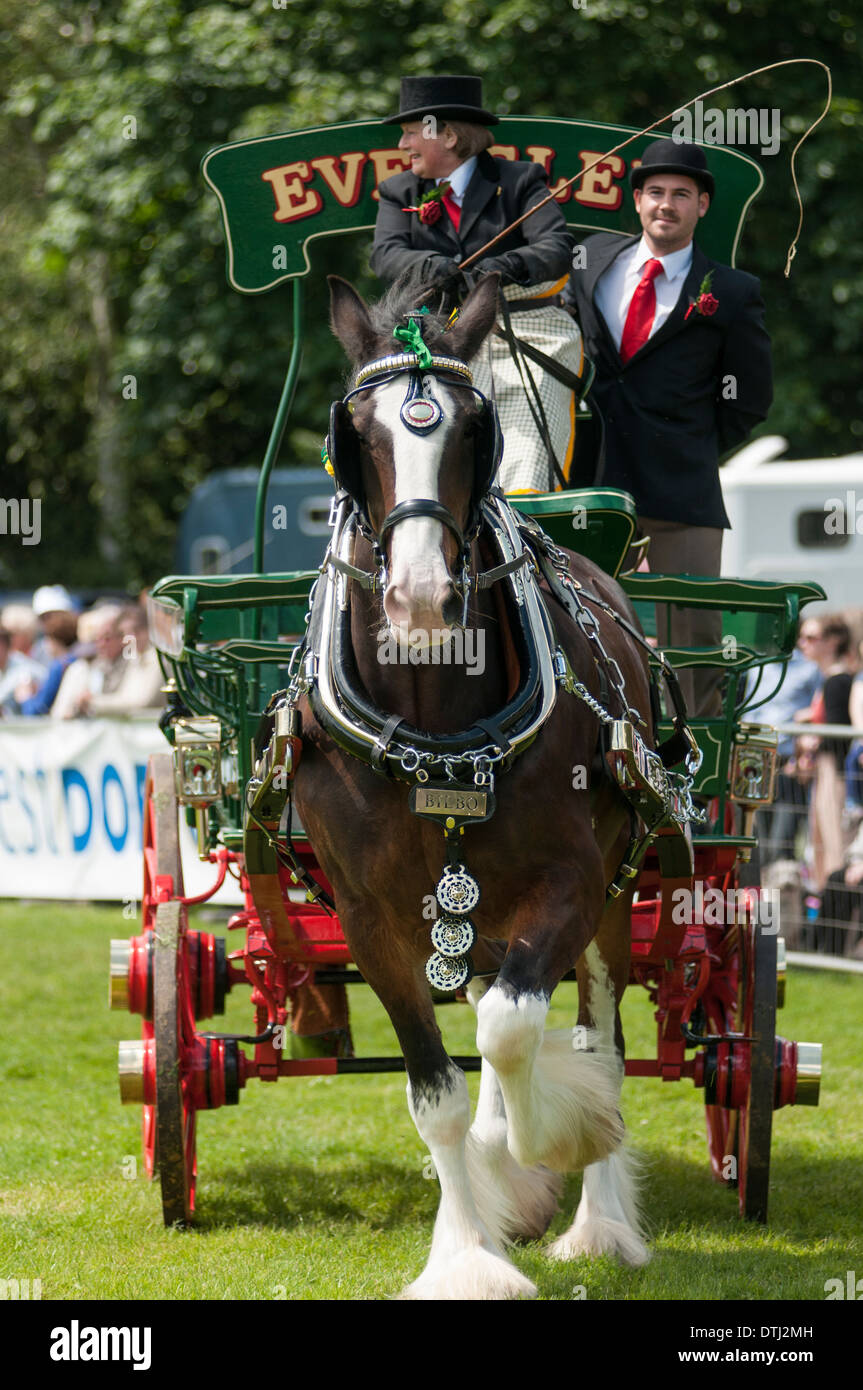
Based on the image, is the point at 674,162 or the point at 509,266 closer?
the point at 509,266

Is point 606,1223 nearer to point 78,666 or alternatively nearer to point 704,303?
point 704,303

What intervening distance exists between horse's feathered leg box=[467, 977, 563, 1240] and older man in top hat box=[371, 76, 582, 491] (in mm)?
1687

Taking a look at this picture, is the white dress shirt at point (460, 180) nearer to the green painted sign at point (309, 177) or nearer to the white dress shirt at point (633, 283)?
the green painted sign at point (309, 177)

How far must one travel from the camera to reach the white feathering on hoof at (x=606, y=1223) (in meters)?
4.70

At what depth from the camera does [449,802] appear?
3744mm

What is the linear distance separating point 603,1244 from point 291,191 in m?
3.48

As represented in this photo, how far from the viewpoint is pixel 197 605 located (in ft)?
15.5

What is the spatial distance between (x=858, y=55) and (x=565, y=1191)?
1207cm

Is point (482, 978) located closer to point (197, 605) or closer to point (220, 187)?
point (197, 605)

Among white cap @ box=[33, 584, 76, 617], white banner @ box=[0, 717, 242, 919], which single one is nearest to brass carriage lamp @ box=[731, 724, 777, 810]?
white banner @ box=[0, 717, 242, 919]

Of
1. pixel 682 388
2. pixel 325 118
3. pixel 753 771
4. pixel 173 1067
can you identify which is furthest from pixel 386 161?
pixel 325 118

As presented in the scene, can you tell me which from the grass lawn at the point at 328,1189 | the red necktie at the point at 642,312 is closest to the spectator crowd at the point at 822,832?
the grass lawn at the point at 328,1189

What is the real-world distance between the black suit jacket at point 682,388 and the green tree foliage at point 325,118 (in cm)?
691

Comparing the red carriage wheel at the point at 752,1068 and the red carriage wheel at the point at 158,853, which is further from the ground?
the red carriage wheel at the point at 158,853
